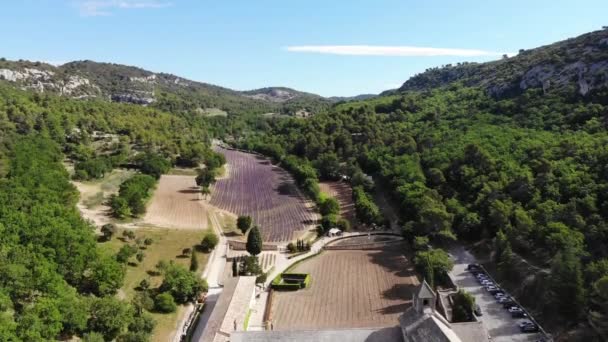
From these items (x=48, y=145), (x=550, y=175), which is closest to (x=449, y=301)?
(x=550, y=175)

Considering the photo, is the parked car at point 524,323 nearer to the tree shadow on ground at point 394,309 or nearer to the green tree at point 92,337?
the tree shadow on ground at point 394,309

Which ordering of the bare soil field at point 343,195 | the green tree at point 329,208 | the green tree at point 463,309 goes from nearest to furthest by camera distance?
the green tree at point 463,309, the green tree at point 329,208, the bare soil field at point 343,195

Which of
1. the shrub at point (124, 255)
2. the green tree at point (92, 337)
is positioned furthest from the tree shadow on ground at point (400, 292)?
the shrub at point (124, 255)

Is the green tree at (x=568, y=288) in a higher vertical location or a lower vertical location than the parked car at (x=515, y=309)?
higher

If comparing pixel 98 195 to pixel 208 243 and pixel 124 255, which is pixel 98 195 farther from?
pixel 124 255

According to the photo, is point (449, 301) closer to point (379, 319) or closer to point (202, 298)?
point (379, 319)

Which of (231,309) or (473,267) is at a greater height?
(473,267)

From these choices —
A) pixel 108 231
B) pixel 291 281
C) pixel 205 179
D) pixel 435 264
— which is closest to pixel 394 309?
pixel 435 264
